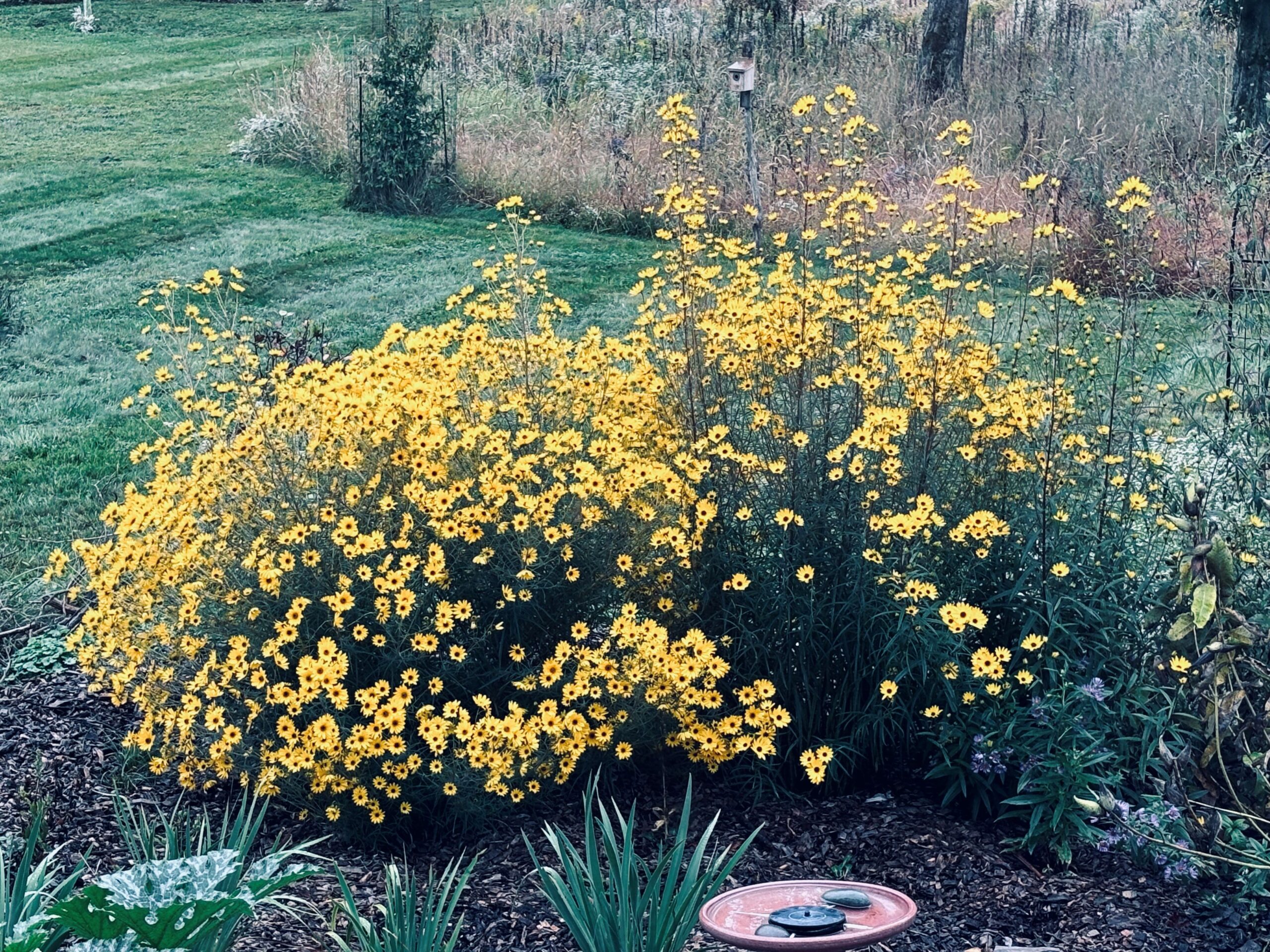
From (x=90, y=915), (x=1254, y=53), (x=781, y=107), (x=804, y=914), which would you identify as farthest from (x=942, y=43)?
(x=90, y=915)

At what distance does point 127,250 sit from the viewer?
10.2m

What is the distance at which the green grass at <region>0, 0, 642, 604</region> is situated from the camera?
253 inches

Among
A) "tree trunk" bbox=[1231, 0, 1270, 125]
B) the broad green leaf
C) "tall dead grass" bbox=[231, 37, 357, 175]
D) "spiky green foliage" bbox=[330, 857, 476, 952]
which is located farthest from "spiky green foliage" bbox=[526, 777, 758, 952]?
"tall dead grass" bbox=[231, 37, 357, 175]

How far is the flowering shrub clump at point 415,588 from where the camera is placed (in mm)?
3162

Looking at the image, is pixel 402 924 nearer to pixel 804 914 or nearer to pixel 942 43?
pixel 804 914

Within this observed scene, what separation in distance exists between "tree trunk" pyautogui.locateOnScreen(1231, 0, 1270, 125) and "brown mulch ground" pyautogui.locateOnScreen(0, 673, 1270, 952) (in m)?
8.82

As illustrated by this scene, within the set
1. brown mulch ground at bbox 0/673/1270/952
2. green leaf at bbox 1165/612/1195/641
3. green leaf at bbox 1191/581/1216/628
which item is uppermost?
green leaf at bbox 1191/581/1216/628

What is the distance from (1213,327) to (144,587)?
3.04m

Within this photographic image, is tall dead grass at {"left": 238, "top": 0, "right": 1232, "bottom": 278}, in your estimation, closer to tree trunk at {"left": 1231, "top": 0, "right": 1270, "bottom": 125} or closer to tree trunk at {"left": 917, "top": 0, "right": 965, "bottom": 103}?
tree trunk at {"left": 917, "top": 0, "right": 965, "bottom": 103}

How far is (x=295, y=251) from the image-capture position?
33.0 ft

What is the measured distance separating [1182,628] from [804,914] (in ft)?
3.25

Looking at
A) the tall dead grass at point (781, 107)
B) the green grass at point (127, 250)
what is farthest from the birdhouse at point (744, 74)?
the green grass at point (127, 250)

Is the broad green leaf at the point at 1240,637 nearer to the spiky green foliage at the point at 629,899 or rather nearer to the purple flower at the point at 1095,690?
the purple flower at the point at 1095,690

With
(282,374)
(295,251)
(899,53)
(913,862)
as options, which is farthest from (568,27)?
(913,862)
